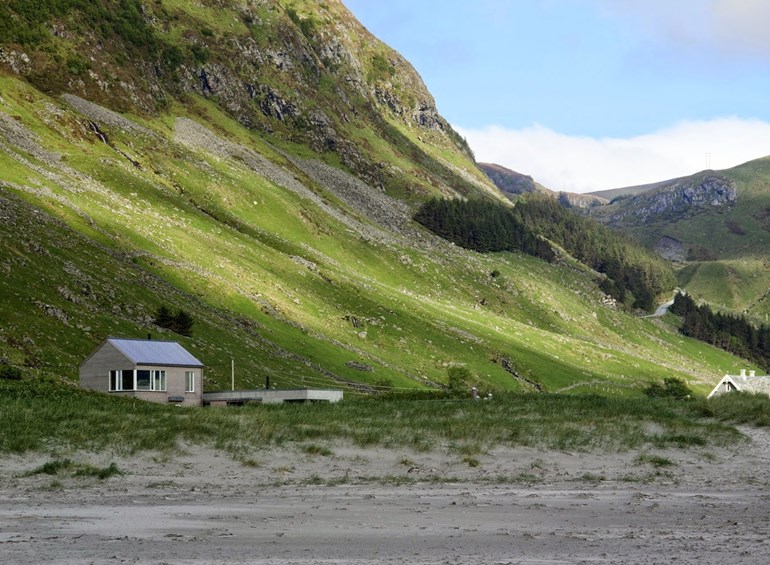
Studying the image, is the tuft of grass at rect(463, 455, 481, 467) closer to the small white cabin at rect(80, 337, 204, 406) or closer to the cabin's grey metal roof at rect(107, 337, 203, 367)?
the small white cabin at rect(80, 337, 204, 406)

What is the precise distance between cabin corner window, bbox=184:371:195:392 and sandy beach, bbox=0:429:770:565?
131ft

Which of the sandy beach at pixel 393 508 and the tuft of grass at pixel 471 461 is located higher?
the sandy beach at pixel 393 508

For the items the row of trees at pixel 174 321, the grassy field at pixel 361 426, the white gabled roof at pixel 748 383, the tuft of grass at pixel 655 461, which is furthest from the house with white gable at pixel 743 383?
the tuft of grass at pixel 655 461

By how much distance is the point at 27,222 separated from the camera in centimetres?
12962

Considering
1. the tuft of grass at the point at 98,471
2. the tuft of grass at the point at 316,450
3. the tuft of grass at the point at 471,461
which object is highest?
the tuft of grass at the point at 98,471

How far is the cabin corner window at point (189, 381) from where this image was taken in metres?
78.2

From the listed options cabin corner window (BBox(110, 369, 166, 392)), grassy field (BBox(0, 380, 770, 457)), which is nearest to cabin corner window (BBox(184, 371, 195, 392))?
cabin corner window (BBox(110, 369, 166, 392))

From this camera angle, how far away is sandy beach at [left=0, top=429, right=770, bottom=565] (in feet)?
66.5

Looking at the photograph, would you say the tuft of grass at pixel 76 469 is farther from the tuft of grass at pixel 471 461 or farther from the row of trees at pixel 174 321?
the row of trees at pixel 174 321

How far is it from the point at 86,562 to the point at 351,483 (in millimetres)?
17074

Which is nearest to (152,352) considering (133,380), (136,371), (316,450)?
(136,371)

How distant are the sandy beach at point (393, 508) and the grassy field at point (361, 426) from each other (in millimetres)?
1269

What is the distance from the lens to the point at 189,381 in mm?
78688

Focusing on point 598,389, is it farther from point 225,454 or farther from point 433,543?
point 433,543
